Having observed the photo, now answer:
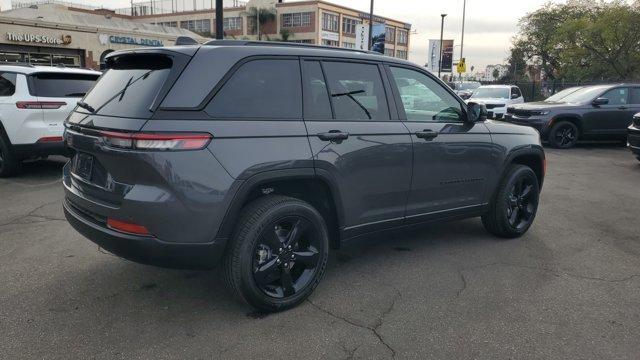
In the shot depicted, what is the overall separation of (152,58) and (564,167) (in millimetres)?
9119

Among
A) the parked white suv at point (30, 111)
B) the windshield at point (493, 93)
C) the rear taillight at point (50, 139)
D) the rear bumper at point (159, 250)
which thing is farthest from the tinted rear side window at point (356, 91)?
the windshield at point (493, 93)

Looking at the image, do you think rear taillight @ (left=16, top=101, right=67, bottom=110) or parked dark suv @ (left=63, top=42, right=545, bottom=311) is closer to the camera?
parked dark suv @ (left=63, top=42, right=545, bottom=311)

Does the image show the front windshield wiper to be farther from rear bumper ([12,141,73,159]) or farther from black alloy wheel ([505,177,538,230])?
rear bumper ([12,141,73,159])

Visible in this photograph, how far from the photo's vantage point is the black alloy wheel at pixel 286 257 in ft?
11.0

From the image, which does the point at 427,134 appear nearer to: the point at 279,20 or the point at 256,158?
the point at 256,158

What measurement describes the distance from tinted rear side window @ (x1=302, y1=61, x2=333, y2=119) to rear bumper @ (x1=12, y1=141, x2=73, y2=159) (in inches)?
208

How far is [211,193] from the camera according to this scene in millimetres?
2988

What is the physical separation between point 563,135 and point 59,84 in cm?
1172

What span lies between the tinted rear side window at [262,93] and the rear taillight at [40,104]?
5442 mm

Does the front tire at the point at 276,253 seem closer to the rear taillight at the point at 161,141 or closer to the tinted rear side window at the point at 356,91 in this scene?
the rear taillight at the point at 161,141

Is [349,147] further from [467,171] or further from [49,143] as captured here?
[49,143]

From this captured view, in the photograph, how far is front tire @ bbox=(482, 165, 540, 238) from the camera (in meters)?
4.98

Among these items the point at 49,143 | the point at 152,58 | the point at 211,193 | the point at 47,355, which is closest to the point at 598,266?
the point at 211,193

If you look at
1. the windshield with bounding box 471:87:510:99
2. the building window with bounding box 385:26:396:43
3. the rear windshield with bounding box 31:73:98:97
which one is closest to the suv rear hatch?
the rear windshield with bounding box 31:73:98:97
